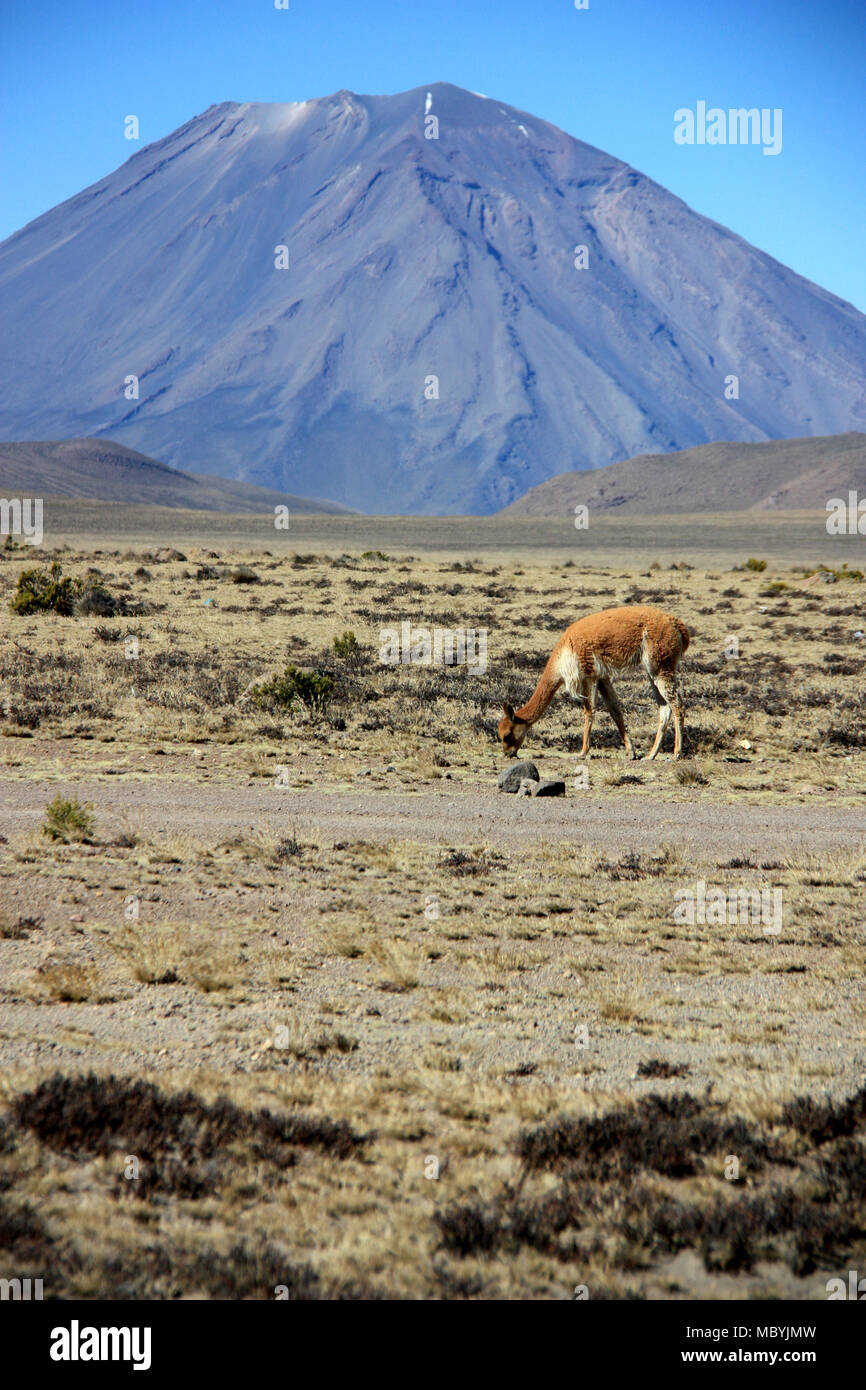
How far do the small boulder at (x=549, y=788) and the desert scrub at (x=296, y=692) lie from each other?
16.5ft

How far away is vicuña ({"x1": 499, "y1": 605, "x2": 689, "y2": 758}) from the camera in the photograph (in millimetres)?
14008

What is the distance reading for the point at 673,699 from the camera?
14.6 meters

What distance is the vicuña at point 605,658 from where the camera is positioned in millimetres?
14008

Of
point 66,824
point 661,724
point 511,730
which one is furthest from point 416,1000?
point 661,724

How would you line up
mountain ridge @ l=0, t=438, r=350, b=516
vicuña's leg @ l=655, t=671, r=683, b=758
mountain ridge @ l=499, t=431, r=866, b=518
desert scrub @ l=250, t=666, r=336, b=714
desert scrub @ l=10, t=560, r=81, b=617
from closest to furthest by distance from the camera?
vicuña's leg @ l=655, t=671, r=683, b=758, desert scrub @ l=250, t=666, r=336, b=714, desert scrub @ l=10, t=560, r=81, b=617, mountain ridge @ l=499, t=431, r=866, b=518, mountain ridge @ l=0, t=438, r=350, b=516

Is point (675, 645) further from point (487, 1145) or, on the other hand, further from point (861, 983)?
A: point (487, 1145)

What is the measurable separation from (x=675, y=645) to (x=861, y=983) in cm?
765

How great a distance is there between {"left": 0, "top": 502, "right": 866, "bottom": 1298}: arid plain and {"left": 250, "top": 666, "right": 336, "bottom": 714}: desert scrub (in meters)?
0.07

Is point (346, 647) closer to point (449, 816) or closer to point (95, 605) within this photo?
point (95, 605)

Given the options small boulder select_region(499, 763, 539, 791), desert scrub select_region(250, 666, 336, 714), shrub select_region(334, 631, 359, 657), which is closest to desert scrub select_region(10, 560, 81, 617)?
shrub select_region(334, 631, 359, 657)

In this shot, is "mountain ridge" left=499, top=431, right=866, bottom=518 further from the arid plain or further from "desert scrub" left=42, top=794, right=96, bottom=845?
"desert scrub" left=42, top=794, right=96, bottom=845

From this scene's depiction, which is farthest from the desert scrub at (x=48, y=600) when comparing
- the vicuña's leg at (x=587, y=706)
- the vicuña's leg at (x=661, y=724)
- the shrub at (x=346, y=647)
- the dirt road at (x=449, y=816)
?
the vicuña's leg at (x=661, y=724)

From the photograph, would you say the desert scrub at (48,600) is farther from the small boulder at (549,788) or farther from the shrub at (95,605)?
the small boulder at (549,788)
